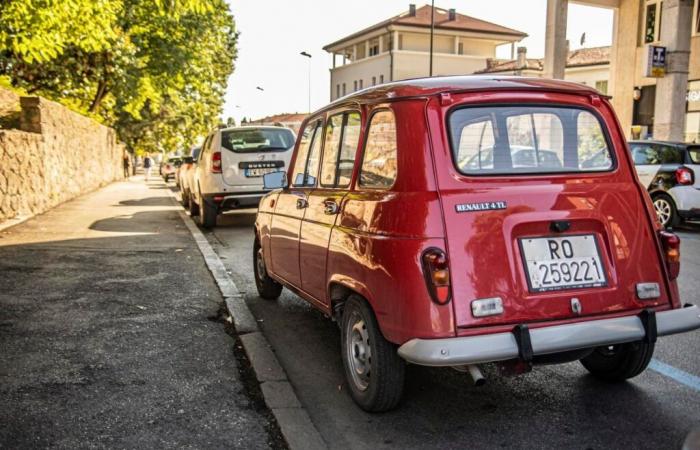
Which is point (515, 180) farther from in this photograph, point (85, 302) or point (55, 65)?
point (55, 65)

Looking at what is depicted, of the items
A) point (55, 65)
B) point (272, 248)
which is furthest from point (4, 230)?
point (55, 65)

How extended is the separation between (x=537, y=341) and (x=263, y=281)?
383cm

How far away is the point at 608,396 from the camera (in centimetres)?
413

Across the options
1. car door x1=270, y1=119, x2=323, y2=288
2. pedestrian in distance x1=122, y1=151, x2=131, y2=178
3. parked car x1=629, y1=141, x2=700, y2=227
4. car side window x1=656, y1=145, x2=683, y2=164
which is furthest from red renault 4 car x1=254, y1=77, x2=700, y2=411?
pedestrian in distance x1=122, y1=151, x2=131, y2=178

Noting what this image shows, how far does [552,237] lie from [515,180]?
0.37 meters

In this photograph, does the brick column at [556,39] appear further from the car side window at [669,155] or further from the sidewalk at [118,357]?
the sidewalk at [118,357]

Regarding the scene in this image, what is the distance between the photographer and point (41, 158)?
15.0 m

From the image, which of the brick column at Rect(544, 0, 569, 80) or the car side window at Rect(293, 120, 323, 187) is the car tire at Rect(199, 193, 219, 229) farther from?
Result: the brick column at Rect(544, 0, 569, 80)

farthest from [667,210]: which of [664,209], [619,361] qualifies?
[619,361]

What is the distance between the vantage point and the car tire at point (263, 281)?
21.9 feet

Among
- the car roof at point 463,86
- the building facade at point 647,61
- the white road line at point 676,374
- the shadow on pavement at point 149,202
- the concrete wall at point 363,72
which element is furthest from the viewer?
the concrete wall at point 363,72

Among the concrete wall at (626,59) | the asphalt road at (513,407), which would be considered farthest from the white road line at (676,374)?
the concrete wall at (626,59)

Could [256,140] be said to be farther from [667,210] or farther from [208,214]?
[667,210]

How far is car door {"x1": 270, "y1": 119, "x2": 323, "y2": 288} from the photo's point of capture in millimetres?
5129
